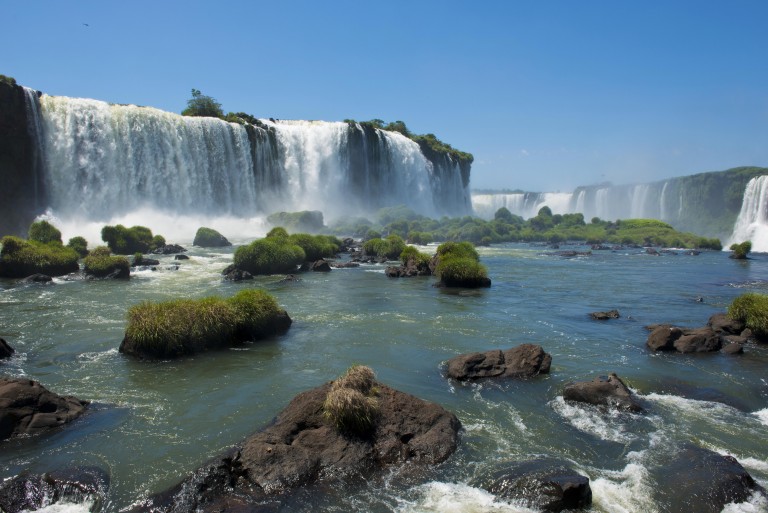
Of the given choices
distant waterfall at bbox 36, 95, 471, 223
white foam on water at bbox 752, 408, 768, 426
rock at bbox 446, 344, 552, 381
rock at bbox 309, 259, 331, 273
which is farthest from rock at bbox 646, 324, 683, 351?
distant waterfall at bbox 36, 95, 471, 223

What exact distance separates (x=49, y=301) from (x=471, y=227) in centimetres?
5318

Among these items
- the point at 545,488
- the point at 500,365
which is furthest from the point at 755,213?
the point at 545,488

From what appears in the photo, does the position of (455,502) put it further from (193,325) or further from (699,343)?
(699,343)

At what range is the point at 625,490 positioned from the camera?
22.8ft

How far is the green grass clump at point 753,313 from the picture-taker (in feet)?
48.8

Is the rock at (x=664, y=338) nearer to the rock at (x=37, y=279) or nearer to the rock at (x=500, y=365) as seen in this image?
the rock at (x=500, y=365)

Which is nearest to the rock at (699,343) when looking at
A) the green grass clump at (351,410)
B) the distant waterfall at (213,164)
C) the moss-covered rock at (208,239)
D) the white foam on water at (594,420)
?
the white foam on water at (594,420)

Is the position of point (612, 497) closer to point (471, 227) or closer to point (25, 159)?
point (25, 159)

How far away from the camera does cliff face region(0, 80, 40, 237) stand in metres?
42.4

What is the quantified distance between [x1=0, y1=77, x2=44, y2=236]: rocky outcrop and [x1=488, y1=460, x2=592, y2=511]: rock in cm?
4768

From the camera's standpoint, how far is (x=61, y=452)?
25.4ft

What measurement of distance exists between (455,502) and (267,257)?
2444 centimetres

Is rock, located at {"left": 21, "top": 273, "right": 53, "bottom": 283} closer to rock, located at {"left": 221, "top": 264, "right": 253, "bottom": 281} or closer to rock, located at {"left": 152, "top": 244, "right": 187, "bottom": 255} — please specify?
rock, located at {"left": 221, "top": 264, "right": 253, "bottom": 281}

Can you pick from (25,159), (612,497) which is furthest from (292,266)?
(25,159)
